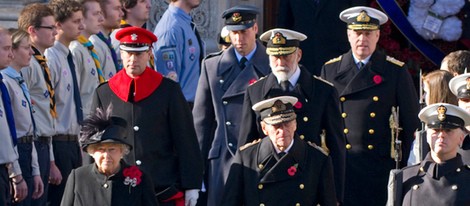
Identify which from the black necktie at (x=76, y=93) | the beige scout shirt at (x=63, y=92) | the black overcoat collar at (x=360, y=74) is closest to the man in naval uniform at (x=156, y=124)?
the beige scout shirt at (x=63, y=92)

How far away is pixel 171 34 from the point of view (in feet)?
52.1

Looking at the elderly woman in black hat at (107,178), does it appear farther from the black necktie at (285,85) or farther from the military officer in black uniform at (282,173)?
the black necktie at (285,85)

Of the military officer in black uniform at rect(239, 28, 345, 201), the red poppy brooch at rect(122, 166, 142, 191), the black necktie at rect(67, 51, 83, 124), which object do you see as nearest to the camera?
the red poppy brooch at rect(122, 166, 142, 191)

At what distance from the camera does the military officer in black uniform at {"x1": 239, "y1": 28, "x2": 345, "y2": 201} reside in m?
13.6

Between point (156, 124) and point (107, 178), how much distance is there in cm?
102

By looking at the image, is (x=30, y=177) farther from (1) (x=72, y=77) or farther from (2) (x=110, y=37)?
A: (2) (x=110, y=37)

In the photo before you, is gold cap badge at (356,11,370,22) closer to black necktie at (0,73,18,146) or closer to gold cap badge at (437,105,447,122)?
gold cap badge at (437,105,447,122)

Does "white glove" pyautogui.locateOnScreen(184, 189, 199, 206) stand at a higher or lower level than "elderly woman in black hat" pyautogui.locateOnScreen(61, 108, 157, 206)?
lower

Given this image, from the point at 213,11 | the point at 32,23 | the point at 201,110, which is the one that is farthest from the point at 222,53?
the point at 213,11

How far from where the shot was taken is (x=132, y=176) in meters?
12.5

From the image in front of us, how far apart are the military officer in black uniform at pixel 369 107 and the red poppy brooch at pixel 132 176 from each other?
255 cm

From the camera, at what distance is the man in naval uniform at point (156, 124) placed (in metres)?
13.4

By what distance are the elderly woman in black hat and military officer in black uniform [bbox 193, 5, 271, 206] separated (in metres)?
1.79

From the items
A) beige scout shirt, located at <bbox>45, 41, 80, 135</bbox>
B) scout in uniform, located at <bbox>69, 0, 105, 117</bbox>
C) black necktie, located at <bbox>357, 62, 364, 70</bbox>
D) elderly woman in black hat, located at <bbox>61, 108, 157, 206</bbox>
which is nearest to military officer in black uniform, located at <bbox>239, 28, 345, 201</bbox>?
black necktie, located at <bbox>357, 62, 364, 70</bbox>
